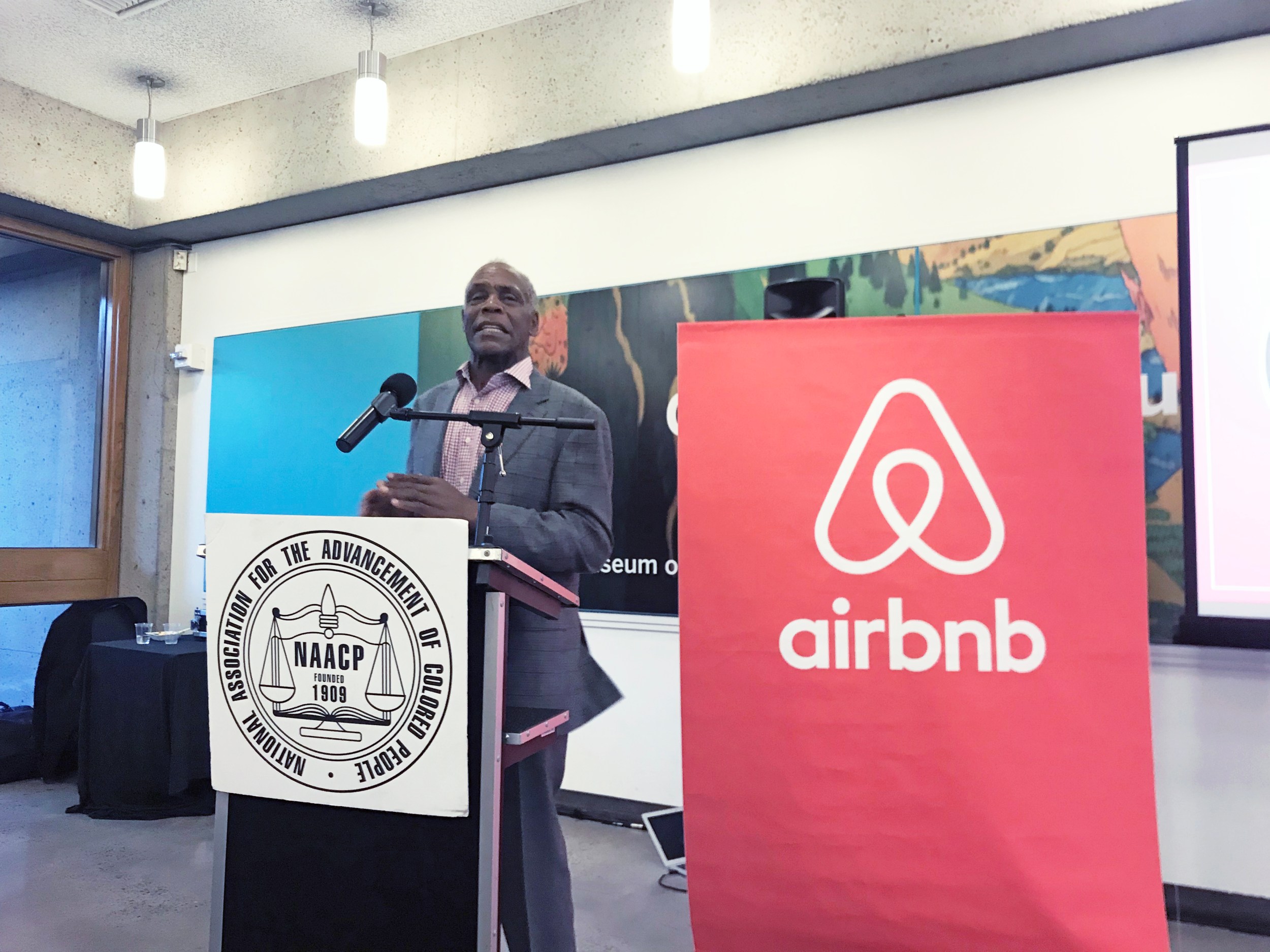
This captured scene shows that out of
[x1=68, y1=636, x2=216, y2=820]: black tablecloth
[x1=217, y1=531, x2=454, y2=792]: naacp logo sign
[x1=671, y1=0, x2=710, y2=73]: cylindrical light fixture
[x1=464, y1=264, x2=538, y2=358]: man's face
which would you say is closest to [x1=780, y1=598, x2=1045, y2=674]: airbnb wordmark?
[x1=217, y1=531, x2=454, y2=792]: naacp logo sign

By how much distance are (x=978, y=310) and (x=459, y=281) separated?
2188 millimetres

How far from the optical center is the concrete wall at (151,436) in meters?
4.56

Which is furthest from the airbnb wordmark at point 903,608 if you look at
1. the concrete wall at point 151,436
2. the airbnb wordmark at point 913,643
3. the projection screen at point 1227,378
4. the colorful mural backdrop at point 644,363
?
the concrete wall at point 151,436

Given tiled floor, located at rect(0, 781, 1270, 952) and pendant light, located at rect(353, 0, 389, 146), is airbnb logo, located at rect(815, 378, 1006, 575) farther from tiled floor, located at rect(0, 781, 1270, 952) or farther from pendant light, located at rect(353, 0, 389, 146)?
pendant light, located at rect(353, 0, 389, 146)

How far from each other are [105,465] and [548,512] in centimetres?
394

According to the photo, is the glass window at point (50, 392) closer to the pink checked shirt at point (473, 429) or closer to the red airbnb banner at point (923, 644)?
the pink checked shirt at point (473, 429)

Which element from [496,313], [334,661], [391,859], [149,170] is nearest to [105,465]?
[149,170]

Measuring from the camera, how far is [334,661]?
4.37ft

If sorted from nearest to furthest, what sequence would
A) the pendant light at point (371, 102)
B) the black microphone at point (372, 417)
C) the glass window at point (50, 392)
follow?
the black microphone at point (372, 417)
the pendant light at point (371, 102)
the glass window at point (50, 392)

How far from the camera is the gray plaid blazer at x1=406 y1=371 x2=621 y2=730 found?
1.68 metres

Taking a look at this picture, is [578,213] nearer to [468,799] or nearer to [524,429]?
[524,429]

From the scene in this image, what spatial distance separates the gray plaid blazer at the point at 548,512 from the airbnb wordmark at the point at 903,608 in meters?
0.58

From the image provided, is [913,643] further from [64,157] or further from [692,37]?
[64,157]

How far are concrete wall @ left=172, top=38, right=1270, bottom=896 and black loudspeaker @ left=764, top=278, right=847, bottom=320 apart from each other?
821 millimetres
